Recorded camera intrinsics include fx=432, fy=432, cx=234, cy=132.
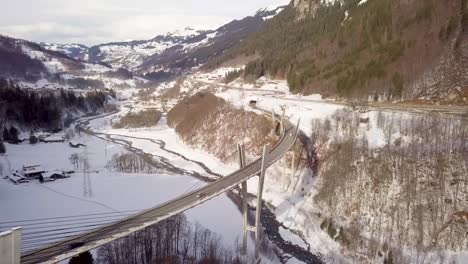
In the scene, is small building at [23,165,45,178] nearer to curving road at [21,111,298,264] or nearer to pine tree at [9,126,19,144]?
pine tree at [9,126,19,144]

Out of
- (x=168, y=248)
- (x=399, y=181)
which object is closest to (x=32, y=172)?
(x=168, y=248)

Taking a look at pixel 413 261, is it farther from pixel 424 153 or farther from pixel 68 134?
pixel 68 134

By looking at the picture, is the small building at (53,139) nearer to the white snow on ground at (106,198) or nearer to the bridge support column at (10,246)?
the white snow on ground at (106,198)

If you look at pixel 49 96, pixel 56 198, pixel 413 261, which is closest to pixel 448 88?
pixel 413 261

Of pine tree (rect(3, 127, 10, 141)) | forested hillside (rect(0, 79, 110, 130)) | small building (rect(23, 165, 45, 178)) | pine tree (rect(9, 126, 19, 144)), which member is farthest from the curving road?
forested hillside (rect(0, 79, 110, 130))

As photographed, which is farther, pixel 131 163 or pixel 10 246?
pixel 131 163

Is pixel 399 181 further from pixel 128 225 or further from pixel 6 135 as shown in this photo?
pixel 6 135

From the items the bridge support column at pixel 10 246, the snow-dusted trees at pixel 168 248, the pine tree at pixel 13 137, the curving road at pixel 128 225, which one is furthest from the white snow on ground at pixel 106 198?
the bridge support column at pixel 10 246
